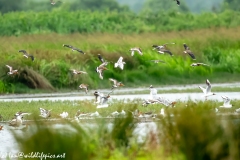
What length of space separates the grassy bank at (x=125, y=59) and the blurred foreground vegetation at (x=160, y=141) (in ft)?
46.6

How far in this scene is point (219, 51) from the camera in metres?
32.5

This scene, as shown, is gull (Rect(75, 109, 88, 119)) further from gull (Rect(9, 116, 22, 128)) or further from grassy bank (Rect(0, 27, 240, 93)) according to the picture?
grassy bank (Rect(0, 27, 240, 93))

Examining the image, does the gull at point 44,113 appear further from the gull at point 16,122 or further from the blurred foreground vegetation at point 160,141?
the blurred foreground vegetation at point 160,141

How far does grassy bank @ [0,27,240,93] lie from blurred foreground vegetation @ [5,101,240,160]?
46.6 ft

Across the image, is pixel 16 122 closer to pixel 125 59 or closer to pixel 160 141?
pixel 160 141

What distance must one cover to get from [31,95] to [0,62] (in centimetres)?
176

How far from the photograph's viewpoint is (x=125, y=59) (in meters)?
29.5

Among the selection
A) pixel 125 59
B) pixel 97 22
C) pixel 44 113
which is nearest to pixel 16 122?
pixel 44 113

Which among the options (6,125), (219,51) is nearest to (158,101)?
(6,125)

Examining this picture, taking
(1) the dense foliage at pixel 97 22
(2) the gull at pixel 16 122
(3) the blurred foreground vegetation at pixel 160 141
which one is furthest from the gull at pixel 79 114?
(1) the dense foliage at pixel 97 22

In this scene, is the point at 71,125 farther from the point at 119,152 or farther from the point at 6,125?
the point at 6,125

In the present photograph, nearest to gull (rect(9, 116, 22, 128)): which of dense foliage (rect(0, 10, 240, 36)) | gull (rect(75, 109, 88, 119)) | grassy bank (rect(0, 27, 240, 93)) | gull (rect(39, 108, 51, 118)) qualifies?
gull (rect(39, 108, 51, 118))

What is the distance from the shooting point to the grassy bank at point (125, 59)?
26281 mm

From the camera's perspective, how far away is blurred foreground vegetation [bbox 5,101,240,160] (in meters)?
10.0
